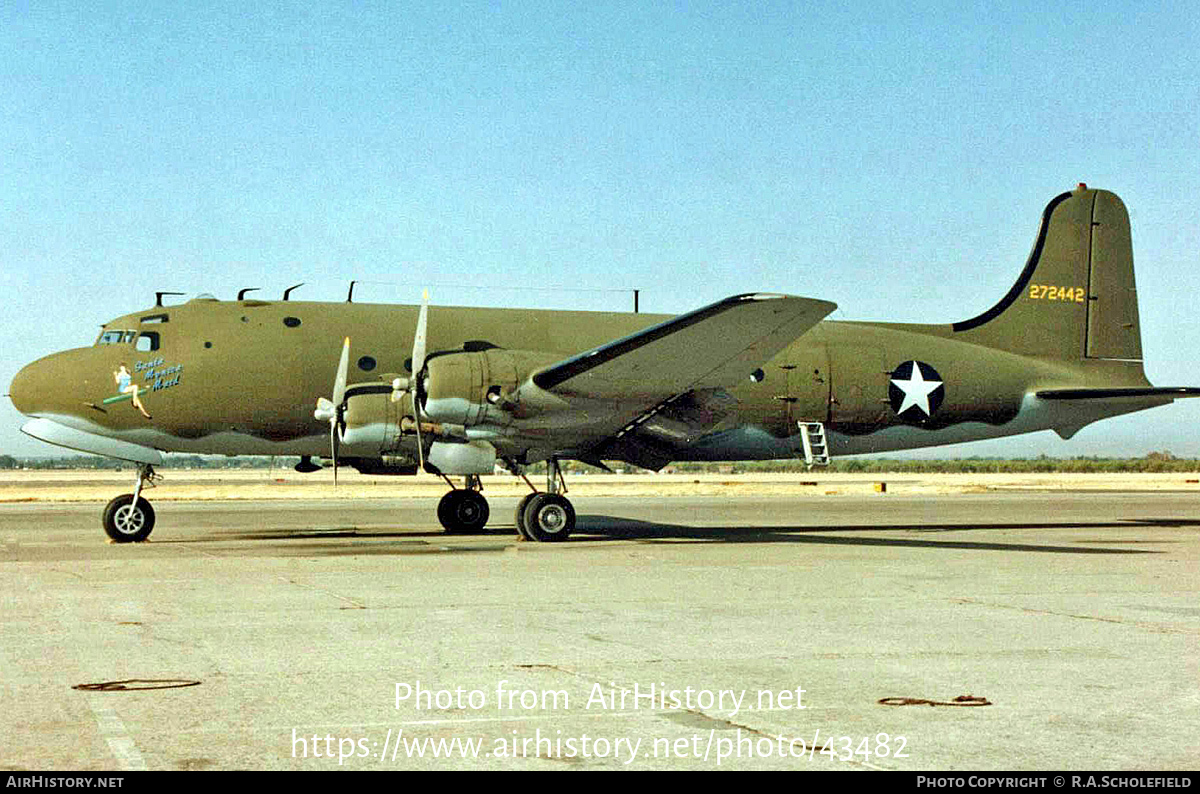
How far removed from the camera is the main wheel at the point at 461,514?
23.4m

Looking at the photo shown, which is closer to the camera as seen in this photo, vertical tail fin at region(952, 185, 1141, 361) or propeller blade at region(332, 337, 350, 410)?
propeller blade at region(332, 337, 350, 410)

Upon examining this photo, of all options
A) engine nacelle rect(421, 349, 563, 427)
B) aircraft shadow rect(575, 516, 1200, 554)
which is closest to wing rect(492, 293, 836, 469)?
engine nacelle rect(421, 349, 563, 427)

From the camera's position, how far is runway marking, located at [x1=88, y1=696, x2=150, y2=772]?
557 cm

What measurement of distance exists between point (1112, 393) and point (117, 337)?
67.4ft

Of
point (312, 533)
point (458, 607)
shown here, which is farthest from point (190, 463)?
point (458, 607)

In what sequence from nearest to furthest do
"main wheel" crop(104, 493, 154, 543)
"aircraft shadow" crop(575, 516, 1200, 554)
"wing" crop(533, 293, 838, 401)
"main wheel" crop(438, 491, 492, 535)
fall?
1. "wing" crop(533, 293, 838, 401)
2. "aircraft shadow" crop(575, 516, 1200, 554)
3. "main wheel" crop(104, 493, 154, 543)
4. "main wheel" crop(438, 491, 492, 535)

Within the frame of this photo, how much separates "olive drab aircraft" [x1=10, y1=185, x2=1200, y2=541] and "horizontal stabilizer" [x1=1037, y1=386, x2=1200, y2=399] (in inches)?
1.9

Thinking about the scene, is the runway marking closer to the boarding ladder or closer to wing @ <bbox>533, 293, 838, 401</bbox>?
wing @ <bbox>533, 293, 838, 401</bbox>

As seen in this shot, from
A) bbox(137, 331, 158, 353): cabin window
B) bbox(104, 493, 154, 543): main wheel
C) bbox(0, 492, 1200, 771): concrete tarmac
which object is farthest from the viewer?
bbox(137, 331, 158, 353): cabin window

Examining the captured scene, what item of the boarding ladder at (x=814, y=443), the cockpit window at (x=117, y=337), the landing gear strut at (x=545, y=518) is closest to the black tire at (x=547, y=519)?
the landing gear strut at (x=545, y=518)

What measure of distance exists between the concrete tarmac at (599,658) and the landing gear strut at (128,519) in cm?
127

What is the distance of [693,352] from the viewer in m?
18.6

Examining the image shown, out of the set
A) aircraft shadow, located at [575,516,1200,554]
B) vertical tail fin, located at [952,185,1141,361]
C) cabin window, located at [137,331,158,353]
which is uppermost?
vertical tail fin, located at [952,185,1141,361]
